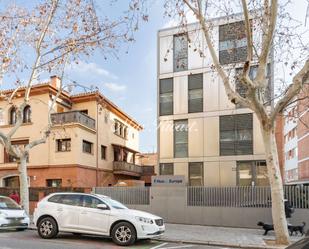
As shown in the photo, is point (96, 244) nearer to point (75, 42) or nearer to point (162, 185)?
point (162, 185)

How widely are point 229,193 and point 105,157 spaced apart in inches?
734

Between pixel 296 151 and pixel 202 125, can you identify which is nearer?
pixel 202 125

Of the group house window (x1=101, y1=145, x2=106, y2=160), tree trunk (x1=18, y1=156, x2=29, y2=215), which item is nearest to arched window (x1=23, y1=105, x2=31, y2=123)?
house window (x1=101, y1=145, x2=106, y2=160)

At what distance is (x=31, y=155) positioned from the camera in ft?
100

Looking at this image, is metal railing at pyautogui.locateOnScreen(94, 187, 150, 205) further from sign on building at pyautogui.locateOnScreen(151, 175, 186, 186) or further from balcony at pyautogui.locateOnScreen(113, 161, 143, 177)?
balcony at pyautogui.locateOnScreen(113, 161, 143, 177)

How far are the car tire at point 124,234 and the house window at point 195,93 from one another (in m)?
13.7

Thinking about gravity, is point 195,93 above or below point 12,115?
above

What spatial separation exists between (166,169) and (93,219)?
13033 mm

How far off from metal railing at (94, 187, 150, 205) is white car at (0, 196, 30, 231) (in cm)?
550

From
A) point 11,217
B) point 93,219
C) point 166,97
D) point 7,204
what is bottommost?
point 11,217

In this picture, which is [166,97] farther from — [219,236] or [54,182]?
[219,236]

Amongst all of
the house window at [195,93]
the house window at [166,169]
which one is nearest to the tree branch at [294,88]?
the house window at [195,93]

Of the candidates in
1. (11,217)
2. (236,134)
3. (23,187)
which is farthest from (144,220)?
(236,134)

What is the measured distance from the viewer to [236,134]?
78.2 feet
